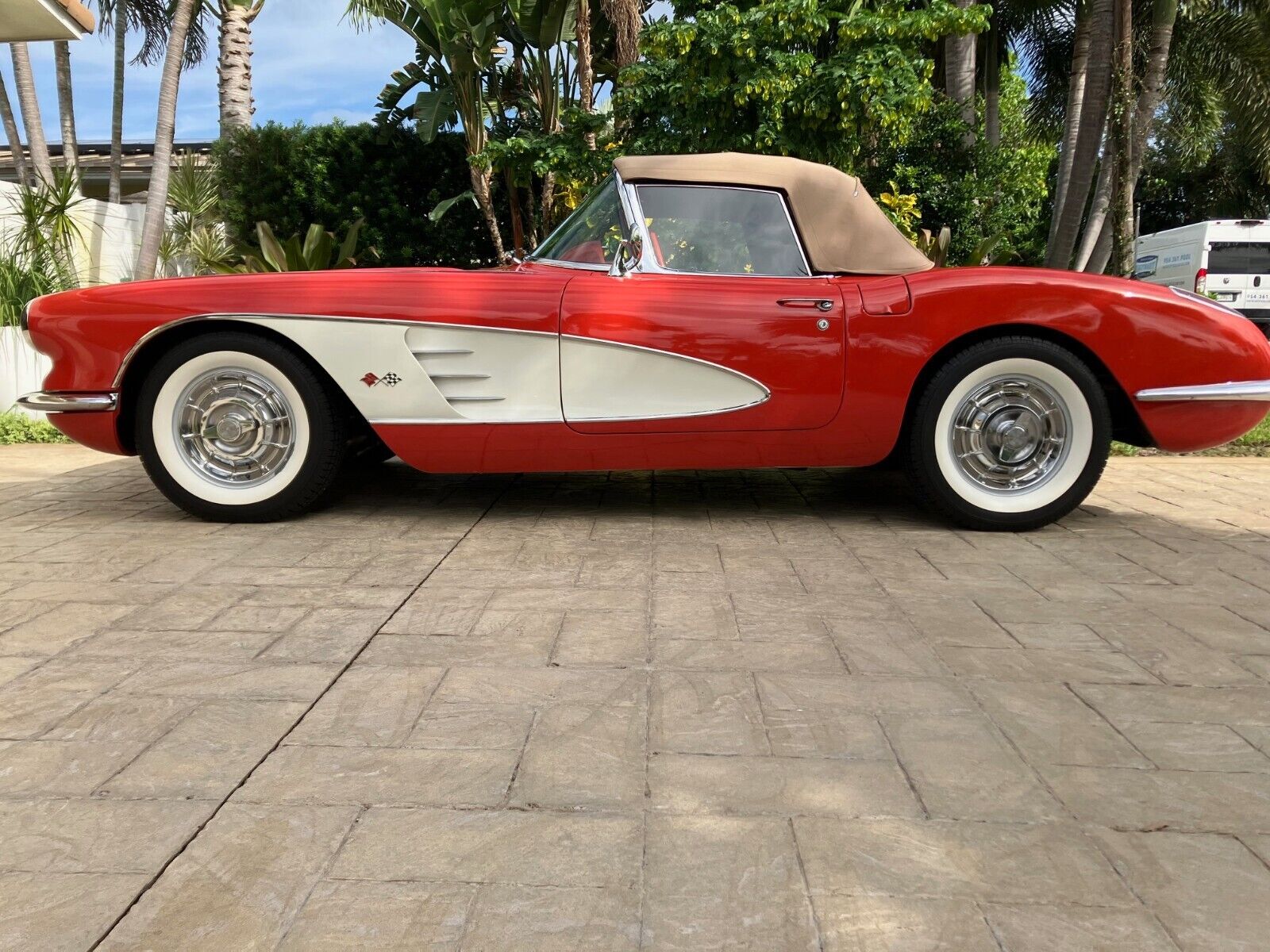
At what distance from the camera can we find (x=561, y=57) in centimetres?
1440

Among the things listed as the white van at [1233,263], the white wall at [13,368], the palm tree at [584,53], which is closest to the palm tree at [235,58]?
Answer: the palm tree at [584,53]

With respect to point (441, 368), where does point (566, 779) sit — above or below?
below

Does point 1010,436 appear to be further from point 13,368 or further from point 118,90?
point 118,90

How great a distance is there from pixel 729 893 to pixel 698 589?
1755 millimetres

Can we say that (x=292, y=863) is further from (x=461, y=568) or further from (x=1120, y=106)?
(x=1120, y=106)

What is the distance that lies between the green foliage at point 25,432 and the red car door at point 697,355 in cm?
493

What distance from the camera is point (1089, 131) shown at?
390 inches

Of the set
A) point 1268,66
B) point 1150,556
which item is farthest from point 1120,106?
point 1268,66

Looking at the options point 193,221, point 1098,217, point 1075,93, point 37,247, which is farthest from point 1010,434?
point 1075,93

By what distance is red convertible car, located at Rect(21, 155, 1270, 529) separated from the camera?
13.3 ft

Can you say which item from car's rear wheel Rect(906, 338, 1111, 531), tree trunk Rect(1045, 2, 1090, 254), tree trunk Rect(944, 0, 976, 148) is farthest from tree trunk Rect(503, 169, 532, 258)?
car's rear wheel Rect(906, 338, 1111, 531)

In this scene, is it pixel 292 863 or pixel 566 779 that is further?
pixel 566 779

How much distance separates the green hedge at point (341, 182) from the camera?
48.0 ft

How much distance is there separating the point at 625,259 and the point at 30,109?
1501 centimetres
